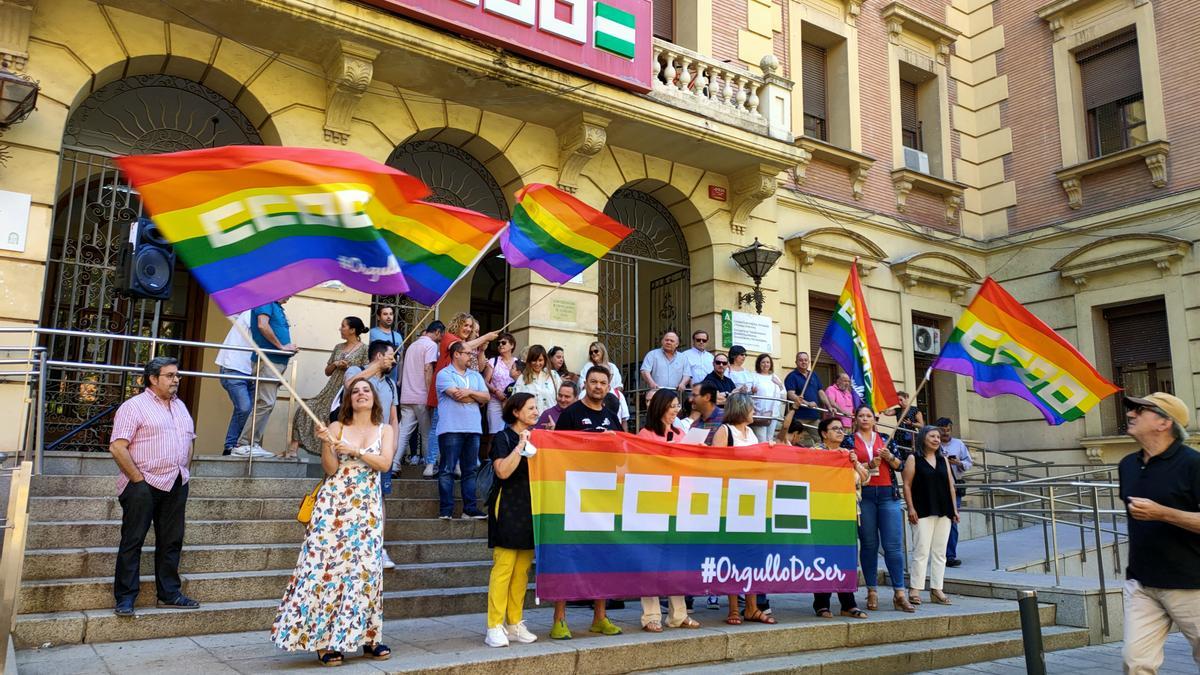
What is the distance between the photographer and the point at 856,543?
7.57 meters

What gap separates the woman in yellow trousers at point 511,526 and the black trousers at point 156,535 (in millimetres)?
2231

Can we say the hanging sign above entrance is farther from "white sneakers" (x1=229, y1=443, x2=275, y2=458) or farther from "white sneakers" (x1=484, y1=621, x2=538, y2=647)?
"white sneakers" (x1=484, y1=621, x2=538, y2=647)

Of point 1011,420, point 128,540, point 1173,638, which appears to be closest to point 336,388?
point 128,540

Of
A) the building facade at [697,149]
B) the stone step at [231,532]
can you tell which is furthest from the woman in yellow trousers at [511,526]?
the building facade at [697,149]

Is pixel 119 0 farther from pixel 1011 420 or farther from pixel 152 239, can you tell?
pixel 1011 420

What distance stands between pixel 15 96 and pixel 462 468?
17.6 feet

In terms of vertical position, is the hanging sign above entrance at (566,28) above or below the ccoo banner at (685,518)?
above

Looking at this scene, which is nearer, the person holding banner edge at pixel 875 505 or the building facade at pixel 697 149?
the person holding banner edge at pixel 875 505

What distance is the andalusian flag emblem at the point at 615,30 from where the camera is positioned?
35.9 feet

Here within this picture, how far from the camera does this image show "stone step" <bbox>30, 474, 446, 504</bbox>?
6.98 m

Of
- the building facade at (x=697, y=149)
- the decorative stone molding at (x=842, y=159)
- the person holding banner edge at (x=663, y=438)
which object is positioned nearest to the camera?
the person holding banner edge at (x=663, y=438)

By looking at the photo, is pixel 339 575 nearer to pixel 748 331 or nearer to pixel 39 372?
pixel 39 372

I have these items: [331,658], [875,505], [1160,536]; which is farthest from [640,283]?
[1160,536]

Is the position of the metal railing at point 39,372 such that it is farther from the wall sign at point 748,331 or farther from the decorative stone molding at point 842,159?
the decorative stone molding at point 842,159
